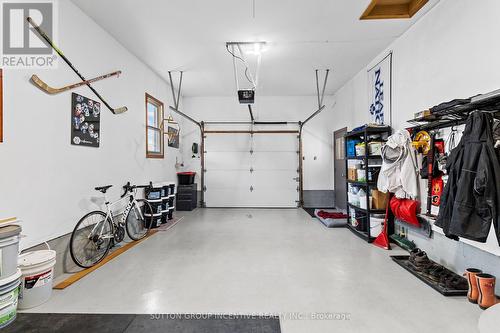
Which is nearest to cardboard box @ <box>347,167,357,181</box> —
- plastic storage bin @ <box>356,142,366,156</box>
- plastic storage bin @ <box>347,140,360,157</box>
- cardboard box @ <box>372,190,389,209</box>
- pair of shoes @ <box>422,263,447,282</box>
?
plastic storage bin @ <box>347,140,360,157</box>

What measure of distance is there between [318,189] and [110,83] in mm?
5758

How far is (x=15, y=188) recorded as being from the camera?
7.32 ft

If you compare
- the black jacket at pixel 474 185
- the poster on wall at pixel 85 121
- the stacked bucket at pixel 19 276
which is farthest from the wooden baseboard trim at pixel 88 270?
the black jacket at pixel 474 185

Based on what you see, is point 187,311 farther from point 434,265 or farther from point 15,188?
point 434,265

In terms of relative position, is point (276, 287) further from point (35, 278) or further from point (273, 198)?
point (273, 198)

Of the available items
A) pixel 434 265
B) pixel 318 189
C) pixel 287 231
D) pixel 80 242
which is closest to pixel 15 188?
pixel 80 242

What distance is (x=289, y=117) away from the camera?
7062mm

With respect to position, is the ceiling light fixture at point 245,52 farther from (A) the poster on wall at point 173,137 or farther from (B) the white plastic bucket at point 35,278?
(B) the white plastic bucket at point 35,278

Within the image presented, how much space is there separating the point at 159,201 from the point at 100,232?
1553 millimetres

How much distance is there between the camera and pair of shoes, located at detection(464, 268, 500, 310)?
2.06m

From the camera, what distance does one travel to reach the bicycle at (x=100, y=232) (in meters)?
2.94

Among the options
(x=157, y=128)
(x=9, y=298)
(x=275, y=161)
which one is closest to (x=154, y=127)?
(x=157, y=128)

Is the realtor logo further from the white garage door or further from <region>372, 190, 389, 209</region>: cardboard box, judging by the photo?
<region>372, 190, 389, 209</region>: cardboard box

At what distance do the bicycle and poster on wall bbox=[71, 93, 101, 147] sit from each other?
668 millimetres
